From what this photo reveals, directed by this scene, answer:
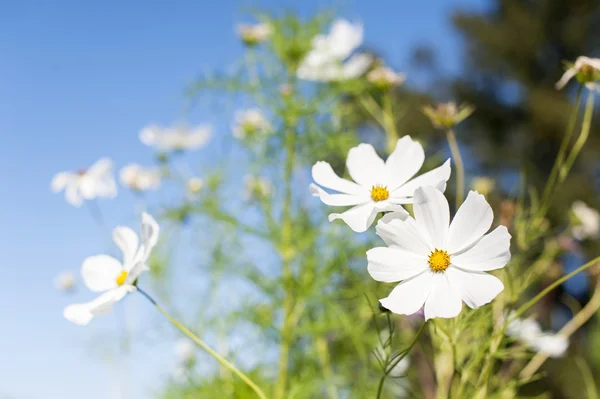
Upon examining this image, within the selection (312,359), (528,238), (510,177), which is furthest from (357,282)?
(510,177)

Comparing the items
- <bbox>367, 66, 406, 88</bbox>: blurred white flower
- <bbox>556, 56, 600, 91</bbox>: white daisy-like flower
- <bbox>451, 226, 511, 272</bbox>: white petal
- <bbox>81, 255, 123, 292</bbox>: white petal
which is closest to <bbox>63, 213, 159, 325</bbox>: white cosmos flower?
<bbox>81, 255, 123, 292</bbox>: white petal

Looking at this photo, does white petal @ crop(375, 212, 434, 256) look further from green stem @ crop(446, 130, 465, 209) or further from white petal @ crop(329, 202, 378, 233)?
green stem @ crop(446, 130, 465, 209)

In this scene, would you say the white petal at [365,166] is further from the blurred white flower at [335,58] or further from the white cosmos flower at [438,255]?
the blurred white flower at [335,58]

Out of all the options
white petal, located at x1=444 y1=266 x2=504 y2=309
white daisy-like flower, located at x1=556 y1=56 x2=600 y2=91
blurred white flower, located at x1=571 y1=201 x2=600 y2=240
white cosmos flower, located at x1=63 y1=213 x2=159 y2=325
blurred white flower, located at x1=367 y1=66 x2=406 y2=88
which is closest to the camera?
white petal, located at x1=444 y1=266 x2=504 y2=309

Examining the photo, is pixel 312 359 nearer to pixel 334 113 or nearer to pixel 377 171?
pixel 334 113

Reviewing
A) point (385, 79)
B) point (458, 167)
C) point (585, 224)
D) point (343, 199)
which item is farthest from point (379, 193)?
point (585, 224)

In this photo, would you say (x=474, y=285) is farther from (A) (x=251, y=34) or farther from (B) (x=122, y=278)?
(A) (x=251, y=34)

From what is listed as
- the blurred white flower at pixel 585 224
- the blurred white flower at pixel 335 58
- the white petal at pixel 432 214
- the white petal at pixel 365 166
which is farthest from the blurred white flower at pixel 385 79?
the white petal at pixel 432 214
